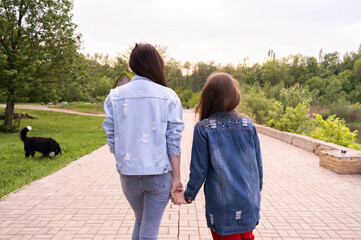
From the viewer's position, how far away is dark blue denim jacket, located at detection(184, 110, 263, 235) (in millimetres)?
1787

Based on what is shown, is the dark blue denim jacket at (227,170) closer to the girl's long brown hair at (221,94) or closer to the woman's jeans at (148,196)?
the girl's long brown hair at (221,94)

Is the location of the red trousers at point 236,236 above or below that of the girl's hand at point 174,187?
below

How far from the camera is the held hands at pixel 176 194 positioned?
6.09 ft

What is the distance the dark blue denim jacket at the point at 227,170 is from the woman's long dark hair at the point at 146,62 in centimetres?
48

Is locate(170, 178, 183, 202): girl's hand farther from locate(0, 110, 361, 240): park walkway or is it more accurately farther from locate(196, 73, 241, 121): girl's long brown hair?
locate(0, 110, 361, 240): park walkway

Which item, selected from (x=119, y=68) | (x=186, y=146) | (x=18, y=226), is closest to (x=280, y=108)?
(x=186, y=146)

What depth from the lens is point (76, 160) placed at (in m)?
7.34

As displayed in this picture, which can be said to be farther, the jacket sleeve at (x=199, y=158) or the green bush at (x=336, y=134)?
the green bush at (x=336, y=134)

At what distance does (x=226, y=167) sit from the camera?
1785mm

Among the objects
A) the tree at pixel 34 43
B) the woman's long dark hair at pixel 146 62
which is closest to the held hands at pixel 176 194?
the woman's long dark hair at pixel 146 62

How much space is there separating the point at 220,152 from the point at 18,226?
303 centimetres

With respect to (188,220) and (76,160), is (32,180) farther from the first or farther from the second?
(188,220)

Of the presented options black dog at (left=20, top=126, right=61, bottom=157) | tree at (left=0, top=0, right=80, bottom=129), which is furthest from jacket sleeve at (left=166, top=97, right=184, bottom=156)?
tree at (left=0, top=0, right=80, bottom=129)

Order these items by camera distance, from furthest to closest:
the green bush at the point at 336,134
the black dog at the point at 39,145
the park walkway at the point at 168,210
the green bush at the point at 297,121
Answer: the green bush at the point at 297,121, the green bush at the point at 336,134, the black dog at the point at 39,145, the park walkway at the point at 168,210
